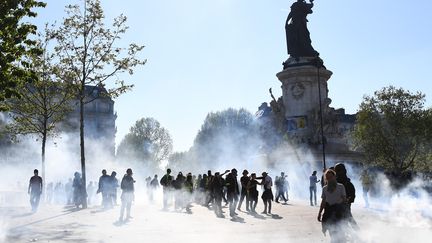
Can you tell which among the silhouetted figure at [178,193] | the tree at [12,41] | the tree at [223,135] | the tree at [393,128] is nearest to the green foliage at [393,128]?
the tree at [393,128]

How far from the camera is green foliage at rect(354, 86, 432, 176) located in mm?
34000

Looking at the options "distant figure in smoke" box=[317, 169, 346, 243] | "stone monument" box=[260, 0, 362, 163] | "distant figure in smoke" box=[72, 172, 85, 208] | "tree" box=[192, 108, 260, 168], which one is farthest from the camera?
"tree" box=[192, 108, 260, 168]

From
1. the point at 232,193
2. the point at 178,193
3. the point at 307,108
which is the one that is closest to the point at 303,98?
the point at 307,108

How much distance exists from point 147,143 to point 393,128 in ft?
179

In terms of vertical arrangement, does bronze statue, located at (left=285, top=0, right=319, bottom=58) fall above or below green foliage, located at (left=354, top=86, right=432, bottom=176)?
above

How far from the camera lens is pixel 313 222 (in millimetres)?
14570

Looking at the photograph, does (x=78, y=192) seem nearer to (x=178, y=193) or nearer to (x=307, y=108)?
(x=178, y=193)

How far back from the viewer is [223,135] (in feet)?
270

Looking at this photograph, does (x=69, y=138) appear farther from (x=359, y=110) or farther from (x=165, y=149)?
(x=359, y=110)

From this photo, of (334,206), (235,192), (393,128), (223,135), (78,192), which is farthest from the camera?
(223,135)

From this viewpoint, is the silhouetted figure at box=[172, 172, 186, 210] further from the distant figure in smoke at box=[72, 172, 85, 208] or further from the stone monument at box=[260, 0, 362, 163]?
the stone monument at box=[260, 0, 362, 163]

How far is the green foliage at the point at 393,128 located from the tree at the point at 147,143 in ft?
168

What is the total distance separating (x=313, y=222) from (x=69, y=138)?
7120 cm

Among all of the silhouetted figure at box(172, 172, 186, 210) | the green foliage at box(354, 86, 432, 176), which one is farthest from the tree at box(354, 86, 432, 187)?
the silhouetted figure at box(172, 172, 186, 210)
